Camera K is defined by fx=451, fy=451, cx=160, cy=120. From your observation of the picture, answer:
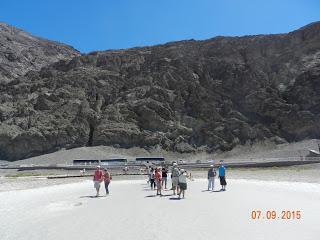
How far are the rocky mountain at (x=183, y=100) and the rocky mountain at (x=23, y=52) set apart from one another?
30.4m

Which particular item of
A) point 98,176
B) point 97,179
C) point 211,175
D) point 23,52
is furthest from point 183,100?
point 97,179

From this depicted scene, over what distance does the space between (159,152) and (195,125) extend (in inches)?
426

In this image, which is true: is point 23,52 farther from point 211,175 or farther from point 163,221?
point 163,221

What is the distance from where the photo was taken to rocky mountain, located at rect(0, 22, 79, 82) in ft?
474

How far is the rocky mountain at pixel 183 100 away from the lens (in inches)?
3772

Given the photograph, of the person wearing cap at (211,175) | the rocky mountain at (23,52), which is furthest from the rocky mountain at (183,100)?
the person wearing cap at (211,175)

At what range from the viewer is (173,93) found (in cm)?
10612

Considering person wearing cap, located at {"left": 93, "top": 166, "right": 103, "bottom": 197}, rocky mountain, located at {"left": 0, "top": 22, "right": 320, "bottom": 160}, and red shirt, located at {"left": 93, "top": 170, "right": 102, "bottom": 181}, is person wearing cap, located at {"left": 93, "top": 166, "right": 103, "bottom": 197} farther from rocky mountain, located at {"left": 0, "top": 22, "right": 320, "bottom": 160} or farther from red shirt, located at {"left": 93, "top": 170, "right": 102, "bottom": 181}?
rocky mountain, located at {"left": 0, "top": 22, "right": 320, "bottom": 160}

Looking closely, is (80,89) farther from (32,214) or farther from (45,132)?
(32,214)

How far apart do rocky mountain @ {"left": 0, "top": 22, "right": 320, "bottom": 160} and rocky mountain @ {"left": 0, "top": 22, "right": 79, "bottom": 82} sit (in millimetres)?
30441

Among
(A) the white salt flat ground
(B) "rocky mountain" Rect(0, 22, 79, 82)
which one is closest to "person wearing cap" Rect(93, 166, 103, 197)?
(A) the white salt flat ground

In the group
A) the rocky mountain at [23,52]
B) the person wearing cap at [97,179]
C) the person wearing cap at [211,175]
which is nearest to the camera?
the person wearing cap at [97,179]

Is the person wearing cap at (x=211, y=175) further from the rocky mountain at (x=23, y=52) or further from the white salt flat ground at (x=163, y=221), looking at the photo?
the rocky mountain at (x=23, y=52)

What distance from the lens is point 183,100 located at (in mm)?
104812
